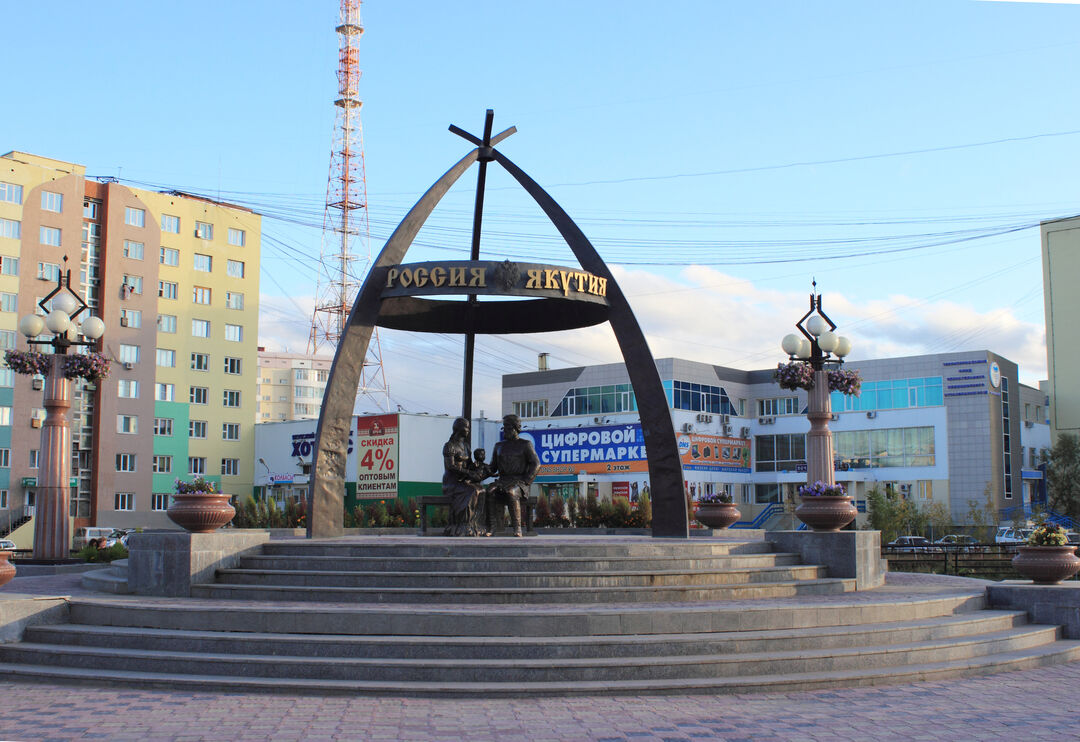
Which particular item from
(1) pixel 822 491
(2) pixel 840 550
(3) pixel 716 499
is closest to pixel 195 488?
(2) pixel 840 550

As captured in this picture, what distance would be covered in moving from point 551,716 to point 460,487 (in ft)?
29.4

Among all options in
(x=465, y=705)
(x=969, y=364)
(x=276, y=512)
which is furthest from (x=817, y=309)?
(x=969, y=364)

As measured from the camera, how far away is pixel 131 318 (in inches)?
2211

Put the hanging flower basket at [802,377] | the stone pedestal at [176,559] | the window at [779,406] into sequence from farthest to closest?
the window at [779,406] → the hanging flower basket at [802,377] → the stone pedestal at [176,559]

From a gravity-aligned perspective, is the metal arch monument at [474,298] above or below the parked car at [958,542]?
above

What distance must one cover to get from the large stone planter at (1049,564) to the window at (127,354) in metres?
50.8

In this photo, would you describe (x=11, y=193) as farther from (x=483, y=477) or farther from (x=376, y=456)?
(x=483, y=477)

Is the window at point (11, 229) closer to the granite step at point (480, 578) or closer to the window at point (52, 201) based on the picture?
the window at point (52, 201)

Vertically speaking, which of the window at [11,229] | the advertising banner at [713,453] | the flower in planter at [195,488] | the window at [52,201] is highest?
the window at [52,201]

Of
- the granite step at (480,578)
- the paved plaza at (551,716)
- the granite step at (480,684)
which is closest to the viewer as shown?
the paved plaza at (551,716)

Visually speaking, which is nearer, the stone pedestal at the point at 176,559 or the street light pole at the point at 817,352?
the stone pedestal at the point at 176,559

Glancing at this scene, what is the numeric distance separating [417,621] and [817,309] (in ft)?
49.2

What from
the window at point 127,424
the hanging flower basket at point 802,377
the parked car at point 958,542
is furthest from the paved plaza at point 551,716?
the window at point 127,424

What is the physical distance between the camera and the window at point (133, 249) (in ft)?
184
